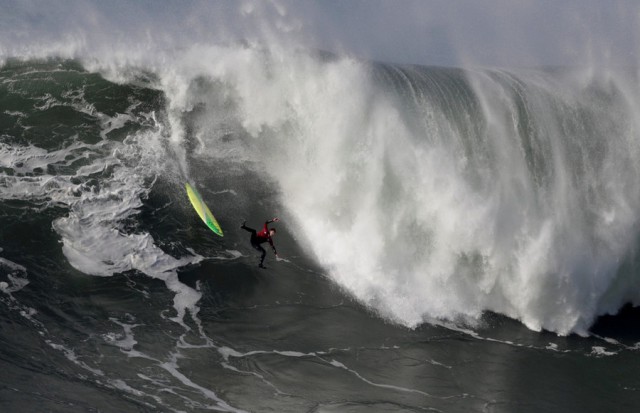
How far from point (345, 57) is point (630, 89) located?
7070 millimetres

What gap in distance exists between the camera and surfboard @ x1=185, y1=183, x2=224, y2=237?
12438mm

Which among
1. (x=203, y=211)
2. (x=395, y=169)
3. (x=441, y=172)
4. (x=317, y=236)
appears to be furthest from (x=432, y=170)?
(x=203, y=211)

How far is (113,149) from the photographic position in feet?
44.8

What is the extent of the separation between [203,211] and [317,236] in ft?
8.24

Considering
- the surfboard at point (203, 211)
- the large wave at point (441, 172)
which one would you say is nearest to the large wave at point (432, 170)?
the large wave at point (441, 172)

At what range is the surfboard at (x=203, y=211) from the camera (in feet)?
40.8

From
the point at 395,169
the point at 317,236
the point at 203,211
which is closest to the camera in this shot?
the point at 203,211

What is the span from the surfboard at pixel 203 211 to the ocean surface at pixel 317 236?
0.28 meters

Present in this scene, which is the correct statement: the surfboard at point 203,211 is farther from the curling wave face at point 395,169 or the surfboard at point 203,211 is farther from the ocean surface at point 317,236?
the curling wave face at point 395,169

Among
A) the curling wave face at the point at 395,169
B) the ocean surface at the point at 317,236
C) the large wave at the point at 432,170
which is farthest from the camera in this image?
the large wave at the point at 432,170

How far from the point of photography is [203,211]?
41.1 feet

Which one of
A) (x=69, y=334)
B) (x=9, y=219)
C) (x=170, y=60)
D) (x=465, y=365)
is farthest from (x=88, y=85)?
(x=465, y=365)

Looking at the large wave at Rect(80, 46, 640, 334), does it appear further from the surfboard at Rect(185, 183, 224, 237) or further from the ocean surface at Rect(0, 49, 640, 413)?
the surfboard at Rect(185, 183, 224, 237)

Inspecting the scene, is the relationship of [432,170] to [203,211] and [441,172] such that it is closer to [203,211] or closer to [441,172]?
[441,172]
